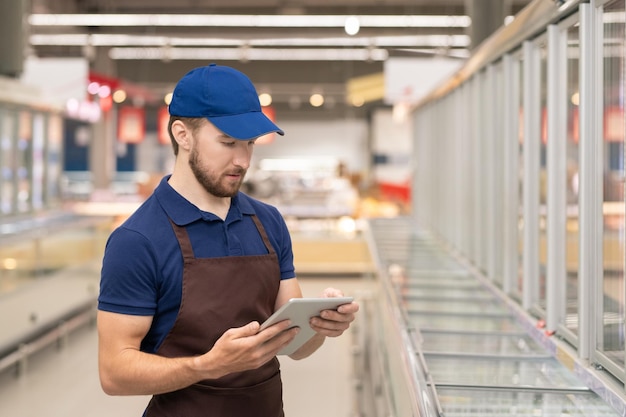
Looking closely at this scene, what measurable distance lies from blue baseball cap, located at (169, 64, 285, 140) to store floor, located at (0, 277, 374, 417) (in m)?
4.23

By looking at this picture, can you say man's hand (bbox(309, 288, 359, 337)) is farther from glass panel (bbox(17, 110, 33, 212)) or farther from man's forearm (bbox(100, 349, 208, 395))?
glass panel (bbox(17, 110, 33, 212))

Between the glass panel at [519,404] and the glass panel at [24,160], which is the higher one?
the glass panel at [24,160]

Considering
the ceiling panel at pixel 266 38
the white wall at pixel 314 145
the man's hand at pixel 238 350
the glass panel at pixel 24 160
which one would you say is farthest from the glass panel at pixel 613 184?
the white wall at pixel 314 145

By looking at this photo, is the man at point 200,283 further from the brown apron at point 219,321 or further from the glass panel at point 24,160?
the glass panel at point 24,160

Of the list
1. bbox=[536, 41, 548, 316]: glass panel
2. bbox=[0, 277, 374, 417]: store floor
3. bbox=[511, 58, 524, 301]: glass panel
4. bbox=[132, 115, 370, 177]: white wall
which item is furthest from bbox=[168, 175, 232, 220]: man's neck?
bbox=[132, 115, 370, 177]: white wall

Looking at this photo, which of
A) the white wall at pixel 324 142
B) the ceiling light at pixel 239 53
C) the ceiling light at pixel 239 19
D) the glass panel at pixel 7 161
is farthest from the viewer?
the white wall at pixel 324 142

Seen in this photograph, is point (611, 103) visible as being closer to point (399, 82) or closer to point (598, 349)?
point (598, 349)

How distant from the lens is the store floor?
6.27 metres

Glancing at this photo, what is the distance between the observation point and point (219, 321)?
2107mm

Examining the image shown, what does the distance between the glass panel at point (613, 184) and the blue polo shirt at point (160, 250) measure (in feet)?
4.46

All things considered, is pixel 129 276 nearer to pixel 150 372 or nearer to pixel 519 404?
pixel 150 372

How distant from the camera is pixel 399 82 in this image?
1130cm

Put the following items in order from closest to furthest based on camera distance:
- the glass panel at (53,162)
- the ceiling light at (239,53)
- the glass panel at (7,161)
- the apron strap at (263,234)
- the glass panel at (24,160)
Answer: the apron strap at (263,234) < the glass panel at (7,161) < the glass panel at (24,160) < the glass panel at (53,162) < the ceiling light at (239,53)

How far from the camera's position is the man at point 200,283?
6.49 feet
